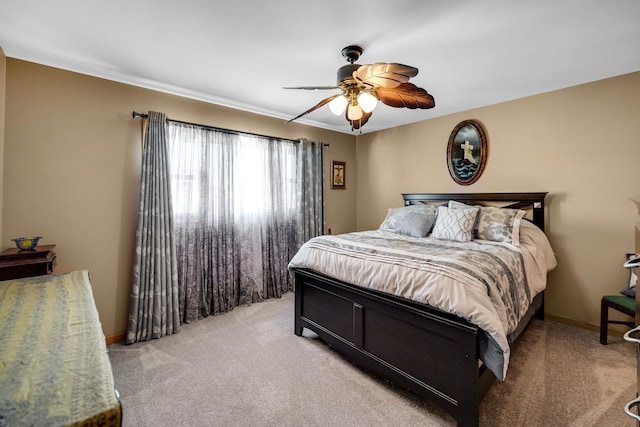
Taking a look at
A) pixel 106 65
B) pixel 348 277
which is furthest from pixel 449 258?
pixel 106 65

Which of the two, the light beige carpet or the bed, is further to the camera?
the light beige carpet

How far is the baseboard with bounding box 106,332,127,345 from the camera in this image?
8.83ft

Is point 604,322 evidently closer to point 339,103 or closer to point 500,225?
point 500,225

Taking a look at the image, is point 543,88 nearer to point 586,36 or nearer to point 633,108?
point 633,108

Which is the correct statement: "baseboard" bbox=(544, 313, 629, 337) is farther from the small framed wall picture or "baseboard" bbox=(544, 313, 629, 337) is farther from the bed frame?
the small framed wall picture

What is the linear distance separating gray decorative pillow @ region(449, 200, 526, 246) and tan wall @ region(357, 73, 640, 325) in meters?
0.61

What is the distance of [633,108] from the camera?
2.63 m

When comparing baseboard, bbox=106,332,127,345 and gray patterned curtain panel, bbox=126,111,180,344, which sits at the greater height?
gray patterned curtain panel, bbox=126,111,180,344

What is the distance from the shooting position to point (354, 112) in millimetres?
2201

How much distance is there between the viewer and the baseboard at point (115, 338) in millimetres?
2691

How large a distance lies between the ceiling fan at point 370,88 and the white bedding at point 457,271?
1132mm

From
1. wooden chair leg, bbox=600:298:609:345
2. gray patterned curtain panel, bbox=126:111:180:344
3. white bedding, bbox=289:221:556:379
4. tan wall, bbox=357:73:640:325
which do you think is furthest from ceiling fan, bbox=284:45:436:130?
wooden chair leg, bbox=600:298:609:345

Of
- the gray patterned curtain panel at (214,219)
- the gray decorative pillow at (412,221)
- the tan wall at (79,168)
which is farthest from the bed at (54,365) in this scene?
the gray decorative pillow at (412,221)

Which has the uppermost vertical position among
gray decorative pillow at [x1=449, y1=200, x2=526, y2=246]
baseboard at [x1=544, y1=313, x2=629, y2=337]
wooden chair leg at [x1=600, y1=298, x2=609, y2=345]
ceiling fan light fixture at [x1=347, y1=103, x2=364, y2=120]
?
ceiling fan light fixture at [x1=347, y1=103, x2=364, y2=120]
